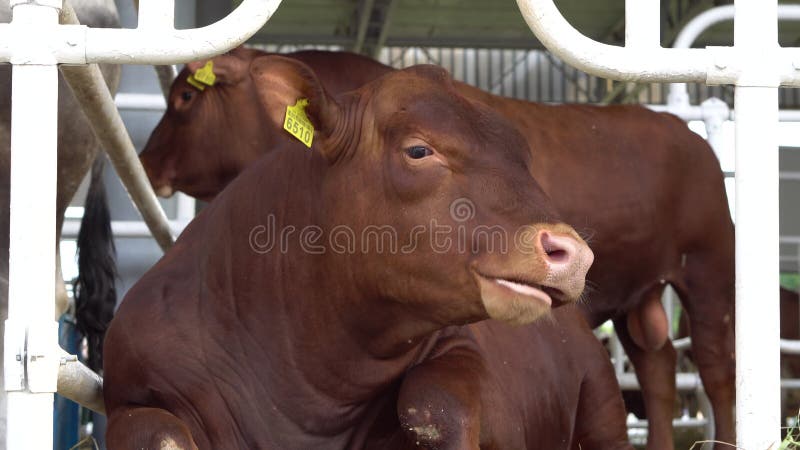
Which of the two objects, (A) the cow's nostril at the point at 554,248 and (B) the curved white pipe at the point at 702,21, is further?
(B) the curved white pipe at the point at 702,21

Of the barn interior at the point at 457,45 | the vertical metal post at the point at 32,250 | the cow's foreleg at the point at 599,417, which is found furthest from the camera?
the barn interior at the point at 457,45

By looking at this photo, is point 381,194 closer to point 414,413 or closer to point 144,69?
point 414,413

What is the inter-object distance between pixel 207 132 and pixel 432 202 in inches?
96.5

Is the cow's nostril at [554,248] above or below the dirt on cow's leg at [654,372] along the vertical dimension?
above

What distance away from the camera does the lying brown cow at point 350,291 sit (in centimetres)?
251

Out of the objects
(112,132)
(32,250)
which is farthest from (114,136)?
(32,250)

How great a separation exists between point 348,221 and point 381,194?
97mm

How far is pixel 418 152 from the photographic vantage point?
2.61 metres

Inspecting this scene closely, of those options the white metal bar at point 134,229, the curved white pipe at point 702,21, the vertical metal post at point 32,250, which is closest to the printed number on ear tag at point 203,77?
the white metal bar at point 134,229

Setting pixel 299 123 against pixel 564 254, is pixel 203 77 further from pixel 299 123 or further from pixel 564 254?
pixel 564 254

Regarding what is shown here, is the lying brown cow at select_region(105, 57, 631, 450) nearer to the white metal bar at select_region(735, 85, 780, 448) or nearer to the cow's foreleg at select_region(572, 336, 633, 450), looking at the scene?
the white metal bar at select_region(735, 85, 780, 448)

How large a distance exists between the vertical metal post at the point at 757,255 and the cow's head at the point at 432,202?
303 millimetres

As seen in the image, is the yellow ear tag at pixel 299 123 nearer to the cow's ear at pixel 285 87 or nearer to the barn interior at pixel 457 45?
the cow's ear at pixel 285 87

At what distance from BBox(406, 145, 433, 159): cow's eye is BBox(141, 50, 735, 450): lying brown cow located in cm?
203
